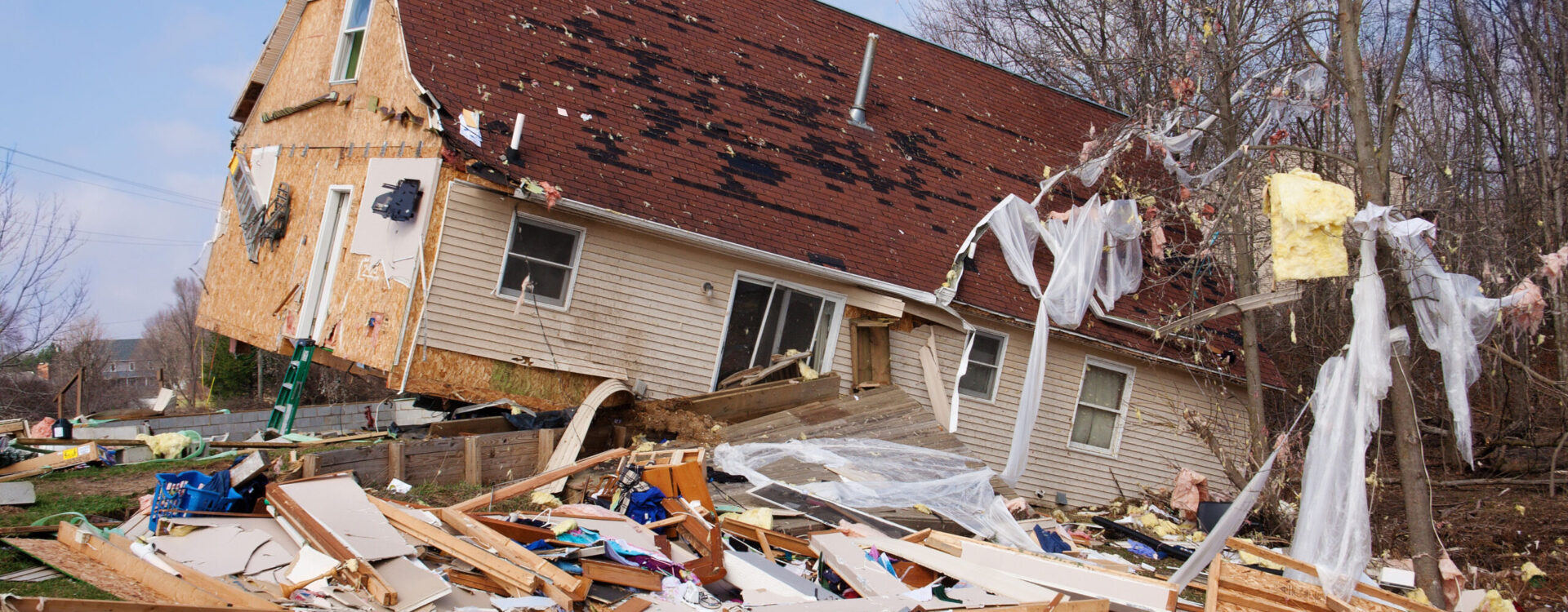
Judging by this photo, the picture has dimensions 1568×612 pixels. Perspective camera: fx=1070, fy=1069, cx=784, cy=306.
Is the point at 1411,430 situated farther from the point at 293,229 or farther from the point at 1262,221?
the point at 293,229

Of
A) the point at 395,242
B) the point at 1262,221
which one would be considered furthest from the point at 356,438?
the point at 1262,221

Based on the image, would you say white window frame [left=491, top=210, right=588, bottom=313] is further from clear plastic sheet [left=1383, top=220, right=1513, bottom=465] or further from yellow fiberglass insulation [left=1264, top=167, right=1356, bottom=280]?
clear plastic sheet [left=1383, top=220, right=1513, bottom=465]

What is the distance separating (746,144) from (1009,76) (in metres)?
6.29

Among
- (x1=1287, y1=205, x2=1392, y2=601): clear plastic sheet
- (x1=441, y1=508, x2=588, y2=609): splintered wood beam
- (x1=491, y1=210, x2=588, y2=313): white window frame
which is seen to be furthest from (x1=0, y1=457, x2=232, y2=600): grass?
(x1=1287, y1=205, x2=1392, y2=601): clear plastic sheet

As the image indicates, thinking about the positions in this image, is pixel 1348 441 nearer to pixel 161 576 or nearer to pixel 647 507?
pixel 647 507

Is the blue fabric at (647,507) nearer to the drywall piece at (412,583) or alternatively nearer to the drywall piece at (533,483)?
the drywall piece at (533,483)

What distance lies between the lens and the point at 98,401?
28656 millimetres

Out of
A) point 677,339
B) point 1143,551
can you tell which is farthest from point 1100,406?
point 677,339

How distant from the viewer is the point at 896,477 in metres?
10.3

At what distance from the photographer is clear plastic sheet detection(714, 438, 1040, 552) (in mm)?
9594

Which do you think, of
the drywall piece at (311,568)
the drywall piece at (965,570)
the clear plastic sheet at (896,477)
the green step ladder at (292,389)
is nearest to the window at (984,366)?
the clear plastic sheet at (896,477)

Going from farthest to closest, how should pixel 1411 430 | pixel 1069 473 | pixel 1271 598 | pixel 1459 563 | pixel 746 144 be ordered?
pixel 1069 473, pixel 746 144, pixel 1459 563, pixel 1411 430, pixel 1271 598

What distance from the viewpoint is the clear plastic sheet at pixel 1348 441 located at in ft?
24.4

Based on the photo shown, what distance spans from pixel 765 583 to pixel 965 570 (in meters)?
1.49
